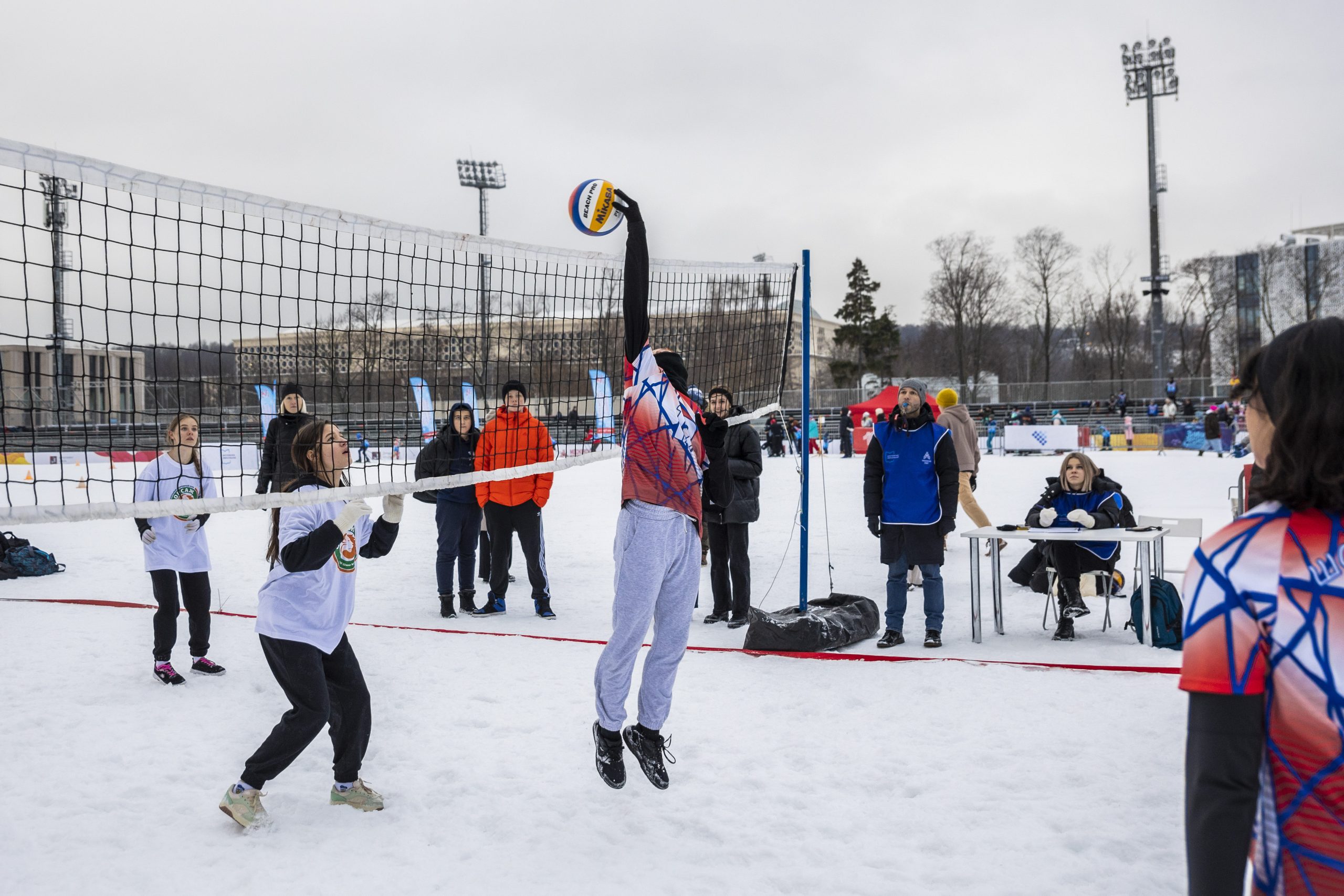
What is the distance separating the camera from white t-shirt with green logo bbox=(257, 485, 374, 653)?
3537 millimetres

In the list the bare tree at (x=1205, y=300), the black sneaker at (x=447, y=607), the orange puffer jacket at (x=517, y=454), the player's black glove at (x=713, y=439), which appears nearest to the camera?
the player's black glove at (x=713, y=439)

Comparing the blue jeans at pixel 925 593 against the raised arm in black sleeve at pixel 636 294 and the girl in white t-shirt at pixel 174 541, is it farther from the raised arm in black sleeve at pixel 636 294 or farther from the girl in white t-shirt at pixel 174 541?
the girl in white t-shirt at pixel 174 541

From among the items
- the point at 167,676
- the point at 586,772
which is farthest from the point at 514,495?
the point at 586,772

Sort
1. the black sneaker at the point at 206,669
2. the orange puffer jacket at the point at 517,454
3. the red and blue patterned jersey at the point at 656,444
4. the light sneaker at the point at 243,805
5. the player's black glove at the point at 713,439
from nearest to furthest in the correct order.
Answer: the light sneaker at the point at 243,805, the red and blue patterned jersey at the point at 656,444, the player's black glove at the point at 713,439, the black sneaker at the point at 206,669, the orange puffer jacket at the point at 517,454

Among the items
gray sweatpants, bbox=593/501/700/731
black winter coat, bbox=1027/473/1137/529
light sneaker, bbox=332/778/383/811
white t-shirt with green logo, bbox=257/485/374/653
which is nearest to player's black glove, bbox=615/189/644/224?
gray sweatpants, bbox=593/501/700/731

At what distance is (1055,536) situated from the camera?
6.32 meters

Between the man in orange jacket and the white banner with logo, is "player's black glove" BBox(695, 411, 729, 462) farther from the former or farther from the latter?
the white banner with logo

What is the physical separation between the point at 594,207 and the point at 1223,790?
3409mm

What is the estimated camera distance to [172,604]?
18.3 ft

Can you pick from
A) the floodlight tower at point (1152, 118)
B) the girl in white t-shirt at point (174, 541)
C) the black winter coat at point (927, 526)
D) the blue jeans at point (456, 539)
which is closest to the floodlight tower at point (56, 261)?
the girl in white t-shirt at point (174, 541)

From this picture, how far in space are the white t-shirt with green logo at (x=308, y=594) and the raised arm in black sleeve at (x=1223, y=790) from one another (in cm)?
299

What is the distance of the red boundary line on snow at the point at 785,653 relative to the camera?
556 centimetres

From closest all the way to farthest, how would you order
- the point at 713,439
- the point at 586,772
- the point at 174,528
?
the point at 586,772, the point at 713,439, the point at 174,528

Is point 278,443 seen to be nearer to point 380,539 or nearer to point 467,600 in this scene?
point 467,600
